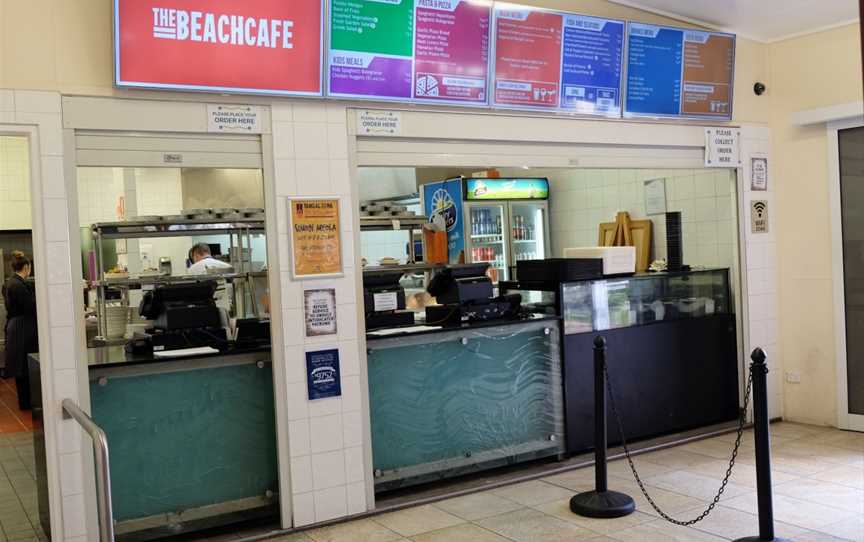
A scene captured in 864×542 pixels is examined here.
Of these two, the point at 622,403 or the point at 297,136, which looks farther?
the point at 622,403

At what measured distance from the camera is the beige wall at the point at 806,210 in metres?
6.63

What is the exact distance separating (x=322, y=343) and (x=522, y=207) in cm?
498

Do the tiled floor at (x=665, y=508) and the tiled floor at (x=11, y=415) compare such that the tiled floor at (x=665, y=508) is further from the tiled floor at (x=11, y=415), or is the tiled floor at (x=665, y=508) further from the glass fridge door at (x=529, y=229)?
the tiled floor at (x=11, y=415)

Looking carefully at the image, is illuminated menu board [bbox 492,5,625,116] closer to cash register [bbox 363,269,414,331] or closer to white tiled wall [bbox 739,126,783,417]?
cash register [bbox 363,269,414,331]

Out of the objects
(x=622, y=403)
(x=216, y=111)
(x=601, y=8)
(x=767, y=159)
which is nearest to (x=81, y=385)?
(x=216, y=111)

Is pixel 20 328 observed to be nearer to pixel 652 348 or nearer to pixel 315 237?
pixel 315 237

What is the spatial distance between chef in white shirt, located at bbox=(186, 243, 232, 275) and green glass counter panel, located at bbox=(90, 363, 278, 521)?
1.87 m

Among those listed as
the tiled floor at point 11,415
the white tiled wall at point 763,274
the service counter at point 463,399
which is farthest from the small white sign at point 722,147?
the tiled floor at point 11,415

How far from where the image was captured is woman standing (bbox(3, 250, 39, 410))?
8.95m

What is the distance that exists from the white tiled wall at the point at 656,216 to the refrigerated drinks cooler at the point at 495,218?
0.21 m

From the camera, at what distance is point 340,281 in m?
4.91

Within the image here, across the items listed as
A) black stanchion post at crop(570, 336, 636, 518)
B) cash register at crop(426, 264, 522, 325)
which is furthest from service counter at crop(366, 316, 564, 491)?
black stanchion post at crop(570, 336, 636, 518)

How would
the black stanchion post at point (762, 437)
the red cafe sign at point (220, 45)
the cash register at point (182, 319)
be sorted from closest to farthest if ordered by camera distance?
the black stanchion post at point (762, 437), the red cafe sign at point (220, 45), the cash register at point (182, 319)

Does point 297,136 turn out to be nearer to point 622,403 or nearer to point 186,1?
point 186,1
